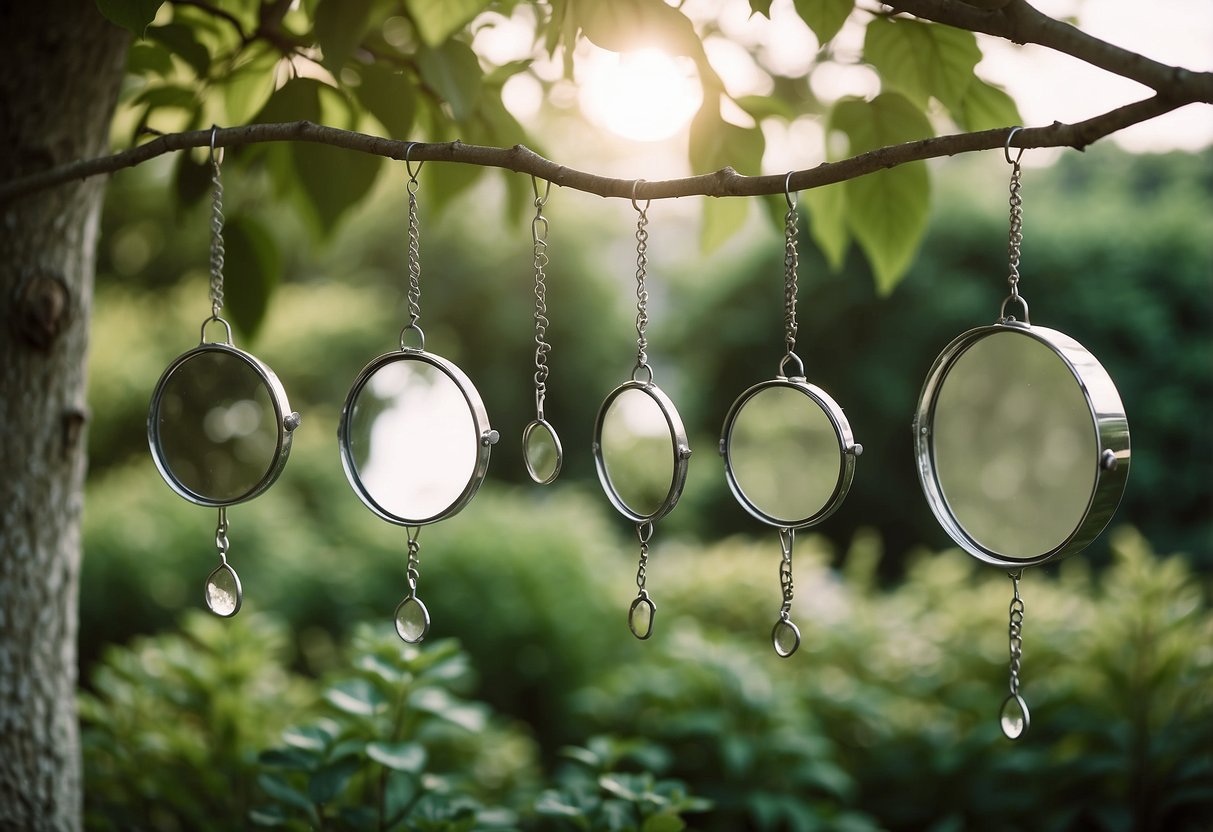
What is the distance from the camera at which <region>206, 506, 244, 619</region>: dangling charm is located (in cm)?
116

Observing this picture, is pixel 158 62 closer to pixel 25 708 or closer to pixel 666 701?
pixel 25 708

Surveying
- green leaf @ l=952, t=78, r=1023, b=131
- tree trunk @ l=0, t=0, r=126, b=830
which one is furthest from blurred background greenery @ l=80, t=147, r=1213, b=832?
green leaf @ l=952, t=78, r=1023, b=131

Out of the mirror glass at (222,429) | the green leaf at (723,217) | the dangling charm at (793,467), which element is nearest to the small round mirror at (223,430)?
the mirror glass at (222,429)

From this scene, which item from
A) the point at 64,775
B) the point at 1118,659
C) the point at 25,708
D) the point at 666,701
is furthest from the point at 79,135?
the point at 1118,659

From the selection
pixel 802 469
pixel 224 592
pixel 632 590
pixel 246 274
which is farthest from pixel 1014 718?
pixel 632 590

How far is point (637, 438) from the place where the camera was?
4.21ft

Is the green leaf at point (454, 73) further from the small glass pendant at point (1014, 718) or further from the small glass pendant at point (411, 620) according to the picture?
the small glass pendant at point (1014, 718)

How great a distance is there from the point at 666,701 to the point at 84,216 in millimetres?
1452

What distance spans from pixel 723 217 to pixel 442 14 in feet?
1.83

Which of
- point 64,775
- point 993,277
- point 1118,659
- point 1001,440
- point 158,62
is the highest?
point 993,277

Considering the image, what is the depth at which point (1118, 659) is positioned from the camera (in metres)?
2.08

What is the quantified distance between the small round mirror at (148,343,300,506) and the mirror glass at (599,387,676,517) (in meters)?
0.37

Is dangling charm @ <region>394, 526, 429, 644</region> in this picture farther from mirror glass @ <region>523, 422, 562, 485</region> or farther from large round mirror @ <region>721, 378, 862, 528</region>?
large round mirror @ <region>721, 378, 862, 528</region>

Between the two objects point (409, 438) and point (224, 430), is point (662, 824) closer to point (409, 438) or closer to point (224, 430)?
point (409, 438)
